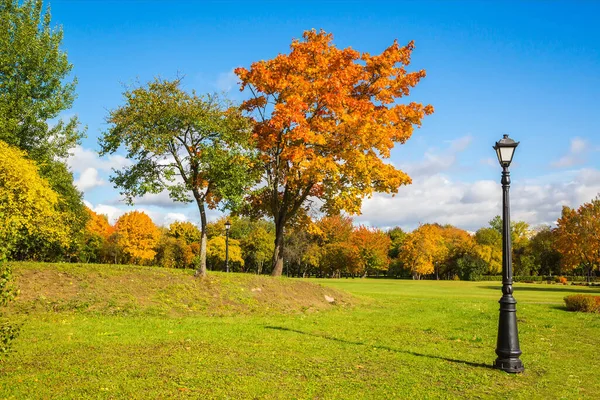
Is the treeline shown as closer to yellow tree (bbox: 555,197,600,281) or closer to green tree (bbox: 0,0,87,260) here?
yellow tree (bbox: 555,197,600,281)

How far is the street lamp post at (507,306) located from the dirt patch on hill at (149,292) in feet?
33.5

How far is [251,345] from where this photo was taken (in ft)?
37.5

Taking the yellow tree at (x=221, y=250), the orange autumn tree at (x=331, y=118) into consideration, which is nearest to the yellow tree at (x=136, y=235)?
the yellow tree at (x=221, y=250)

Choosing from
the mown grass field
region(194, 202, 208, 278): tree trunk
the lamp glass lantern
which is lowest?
the mown grass field

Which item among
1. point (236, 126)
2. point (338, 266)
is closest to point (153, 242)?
point (338, 266)

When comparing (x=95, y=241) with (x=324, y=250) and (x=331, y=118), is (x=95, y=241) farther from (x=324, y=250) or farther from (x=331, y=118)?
(x=331, y=118)

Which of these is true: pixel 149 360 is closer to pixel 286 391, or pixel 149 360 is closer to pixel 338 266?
pixel 286 391

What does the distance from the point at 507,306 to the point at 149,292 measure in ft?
41.8

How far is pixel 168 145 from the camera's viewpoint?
20.0m

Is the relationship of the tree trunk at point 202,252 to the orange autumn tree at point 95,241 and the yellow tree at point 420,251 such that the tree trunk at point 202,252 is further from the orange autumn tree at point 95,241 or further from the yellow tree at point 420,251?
the yellow tree at point 420,251

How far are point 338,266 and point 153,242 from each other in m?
34.1

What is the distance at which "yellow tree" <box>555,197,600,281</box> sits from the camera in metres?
52.8

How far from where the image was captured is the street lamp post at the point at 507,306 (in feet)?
32.9

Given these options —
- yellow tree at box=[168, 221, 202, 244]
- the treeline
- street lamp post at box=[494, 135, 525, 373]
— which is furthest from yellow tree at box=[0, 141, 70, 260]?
yellow tree at box=[168, 221, 202, 244]
